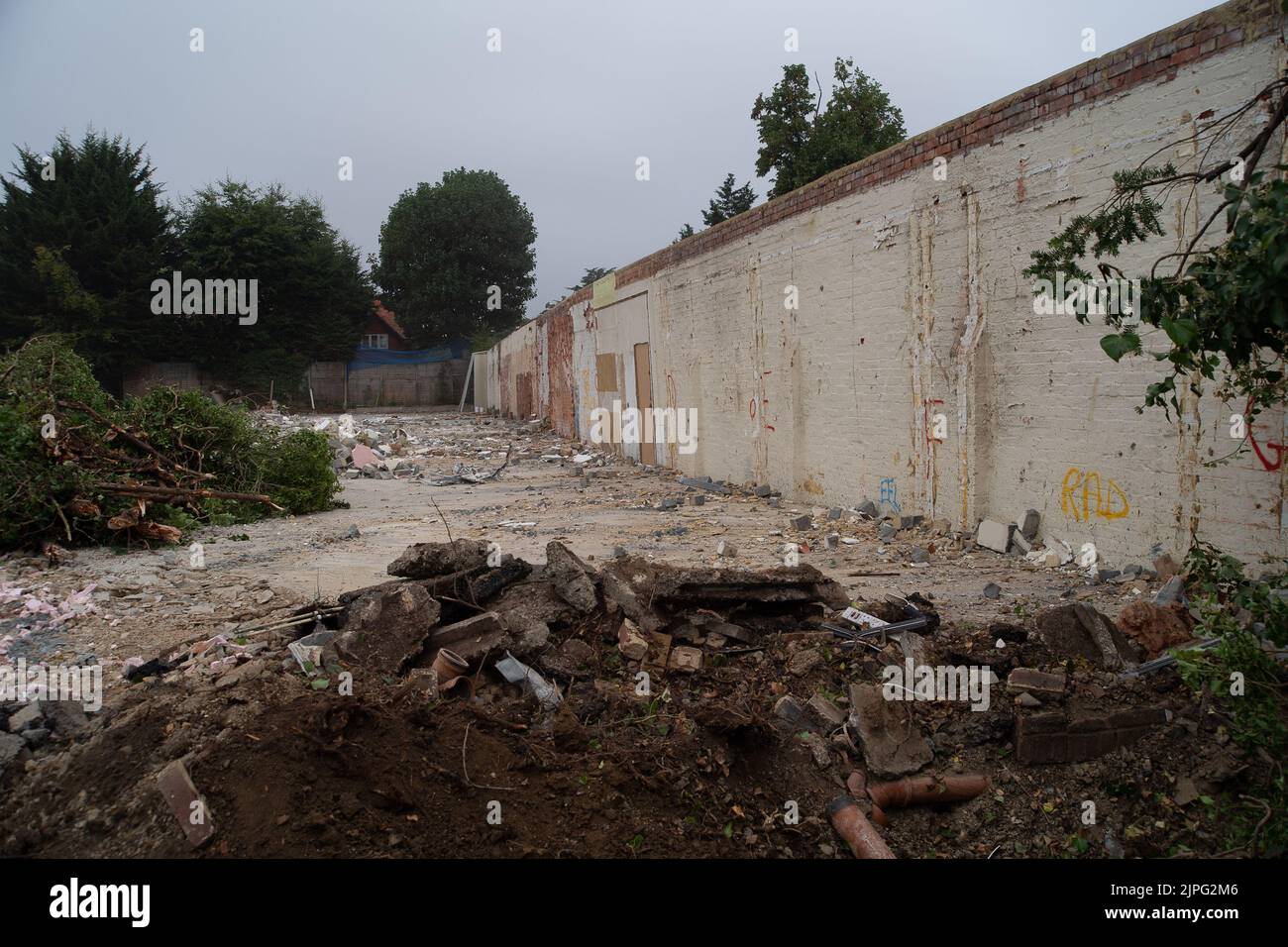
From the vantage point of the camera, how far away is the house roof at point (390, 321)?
4550 cm

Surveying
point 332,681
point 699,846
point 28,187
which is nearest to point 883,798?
point 699,846

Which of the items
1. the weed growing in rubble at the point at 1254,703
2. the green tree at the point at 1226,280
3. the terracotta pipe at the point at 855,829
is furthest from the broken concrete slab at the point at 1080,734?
the green tree at the point at 1226,280

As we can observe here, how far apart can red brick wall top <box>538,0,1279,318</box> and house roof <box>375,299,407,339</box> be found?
3822 centimetres

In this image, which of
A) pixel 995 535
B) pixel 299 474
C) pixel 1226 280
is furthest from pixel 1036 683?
pixel 299 474

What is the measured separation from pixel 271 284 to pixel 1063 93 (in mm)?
33129

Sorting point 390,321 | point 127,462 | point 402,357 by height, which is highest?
point 390,321

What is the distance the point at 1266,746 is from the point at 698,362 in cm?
1073

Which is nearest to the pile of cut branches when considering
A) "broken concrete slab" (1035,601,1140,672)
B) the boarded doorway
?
the boarded doorway

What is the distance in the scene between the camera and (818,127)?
2173 centimetres

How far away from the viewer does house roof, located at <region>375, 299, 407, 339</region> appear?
45.5m

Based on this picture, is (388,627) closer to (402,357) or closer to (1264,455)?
(1264,455)

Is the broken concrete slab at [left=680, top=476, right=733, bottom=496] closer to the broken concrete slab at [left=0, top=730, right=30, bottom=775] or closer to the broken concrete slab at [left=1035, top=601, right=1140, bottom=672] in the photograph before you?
the broken concrete slab at [left=1035, top=601, right=1140, bottom=672]

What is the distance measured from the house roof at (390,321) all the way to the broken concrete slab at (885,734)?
4419cm

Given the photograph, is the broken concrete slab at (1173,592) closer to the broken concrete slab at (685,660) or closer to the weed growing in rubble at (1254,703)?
the weed growing in rubble at (1254,703)
